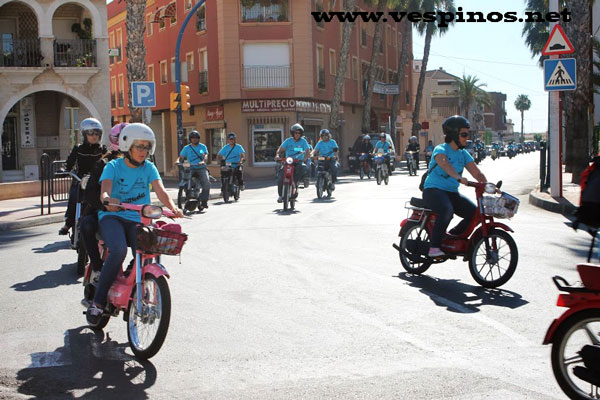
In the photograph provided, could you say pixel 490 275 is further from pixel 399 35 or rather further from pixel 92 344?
pixel 399 35

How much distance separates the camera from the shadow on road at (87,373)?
4.91m

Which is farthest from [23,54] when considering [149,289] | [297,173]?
[149,289]

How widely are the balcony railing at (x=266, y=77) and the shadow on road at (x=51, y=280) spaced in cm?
3263

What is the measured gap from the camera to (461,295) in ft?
25.6

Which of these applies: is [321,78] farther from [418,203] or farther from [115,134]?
[115,134]

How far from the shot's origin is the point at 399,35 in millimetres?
66438

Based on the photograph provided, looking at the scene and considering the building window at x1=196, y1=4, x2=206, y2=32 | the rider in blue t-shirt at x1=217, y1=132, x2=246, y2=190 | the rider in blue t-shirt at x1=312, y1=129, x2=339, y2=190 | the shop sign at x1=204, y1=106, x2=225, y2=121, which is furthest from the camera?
the building window at x1=196, y1=4, x2=206, y2=32

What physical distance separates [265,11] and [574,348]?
39.6m

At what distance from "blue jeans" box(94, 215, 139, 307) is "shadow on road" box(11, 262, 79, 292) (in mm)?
2979

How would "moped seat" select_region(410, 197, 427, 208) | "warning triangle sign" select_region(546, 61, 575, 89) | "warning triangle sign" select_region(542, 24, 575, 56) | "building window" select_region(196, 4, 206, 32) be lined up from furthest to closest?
"building window" select_region(196, 4, 206, 32)
"warning triangle sign" select_region(546, 61, 575, 89)
"warning triangle sign" select_region(542, 24, 575, 56)
"moped seat" select_region(410, 197, 427, 208)

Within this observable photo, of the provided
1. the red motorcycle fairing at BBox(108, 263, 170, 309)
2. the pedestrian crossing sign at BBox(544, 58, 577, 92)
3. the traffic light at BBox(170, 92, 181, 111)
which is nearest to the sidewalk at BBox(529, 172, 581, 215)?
the pedestrian crossing sign at BBox(544, 58, 577, 92)

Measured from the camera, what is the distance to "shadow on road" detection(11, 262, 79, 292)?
347 inches

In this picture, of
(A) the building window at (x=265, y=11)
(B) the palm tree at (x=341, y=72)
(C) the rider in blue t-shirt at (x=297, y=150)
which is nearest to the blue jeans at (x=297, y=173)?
(C) the rider in blue t-shirt at (x=297, y=150)

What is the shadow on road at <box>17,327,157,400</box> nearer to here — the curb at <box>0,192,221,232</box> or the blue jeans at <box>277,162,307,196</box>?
the curb at <box>0,192,221,232</box>
